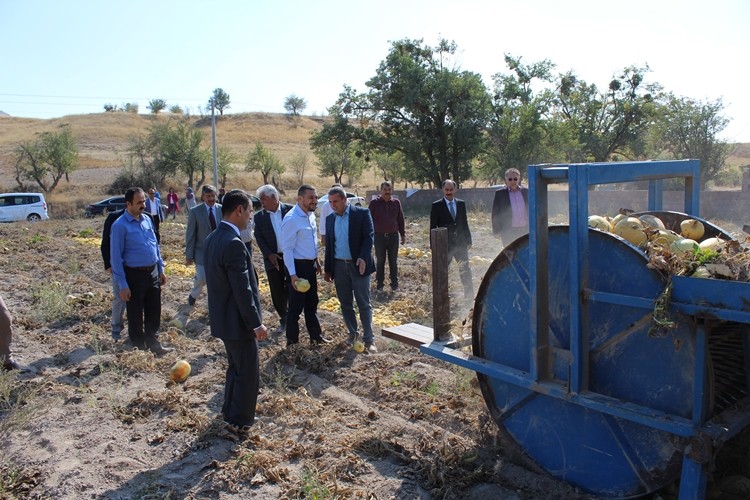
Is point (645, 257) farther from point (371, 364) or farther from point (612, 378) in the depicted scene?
point (371, 364)

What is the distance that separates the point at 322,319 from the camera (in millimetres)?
8633

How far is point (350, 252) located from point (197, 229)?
294 centimetres

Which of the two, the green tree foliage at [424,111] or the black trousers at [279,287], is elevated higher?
the green tree foliage at [424,111]

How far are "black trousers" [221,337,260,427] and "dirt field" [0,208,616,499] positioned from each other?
0.54ft

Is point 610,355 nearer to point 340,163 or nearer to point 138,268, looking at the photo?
point 138,268

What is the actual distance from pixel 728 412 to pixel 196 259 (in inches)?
286

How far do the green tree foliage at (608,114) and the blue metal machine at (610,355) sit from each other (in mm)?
32283

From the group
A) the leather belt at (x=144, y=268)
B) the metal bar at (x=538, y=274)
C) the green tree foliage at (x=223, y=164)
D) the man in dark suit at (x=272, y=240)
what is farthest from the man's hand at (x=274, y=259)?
the green tree foliage at (x=223, y=164)

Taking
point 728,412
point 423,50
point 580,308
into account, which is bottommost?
point 728,412

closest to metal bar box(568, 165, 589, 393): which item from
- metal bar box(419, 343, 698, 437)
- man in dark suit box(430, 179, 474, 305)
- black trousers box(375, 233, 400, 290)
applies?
metal bar box(419, 343, 698, 437)

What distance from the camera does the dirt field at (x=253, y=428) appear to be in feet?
13.7

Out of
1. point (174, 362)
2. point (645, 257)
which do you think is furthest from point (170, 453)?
point (645, 257)

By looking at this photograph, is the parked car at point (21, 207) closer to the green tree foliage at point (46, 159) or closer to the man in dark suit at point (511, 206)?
the green tree foliage at point (46, 159)

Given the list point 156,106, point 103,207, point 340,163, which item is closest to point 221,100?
point 156,106
